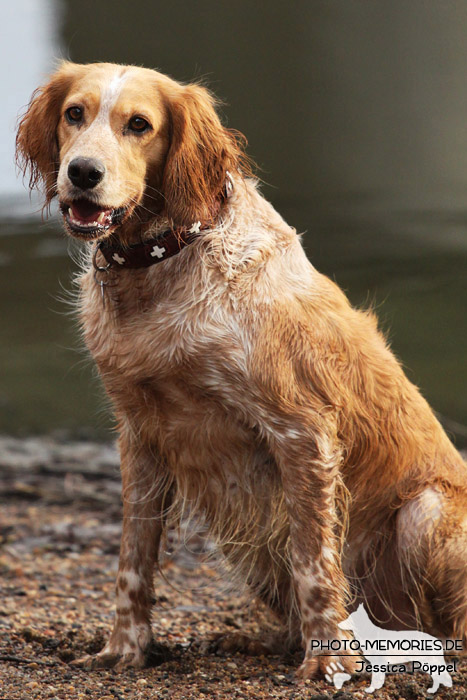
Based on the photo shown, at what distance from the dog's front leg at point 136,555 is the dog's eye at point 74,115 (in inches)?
51.5

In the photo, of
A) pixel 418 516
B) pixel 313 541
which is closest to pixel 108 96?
pixel 313 541

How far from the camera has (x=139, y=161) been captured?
306 centimetres

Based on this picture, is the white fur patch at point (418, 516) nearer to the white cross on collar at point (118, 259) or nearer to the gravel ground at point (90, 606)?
the gravel ground at point (90, 606)

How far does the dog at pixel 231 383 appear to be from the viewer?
3.12 m

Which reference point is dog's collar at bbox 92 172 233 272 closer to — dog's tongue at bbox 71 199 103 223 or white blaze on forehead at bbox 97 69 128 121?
dog's tongue at bbox 71 199 103 223

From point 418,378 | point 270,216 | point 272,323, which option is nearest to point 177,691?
point 272,323

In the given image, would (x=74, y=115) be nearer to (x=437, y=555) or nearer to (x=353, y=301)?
(x=437, y=555)

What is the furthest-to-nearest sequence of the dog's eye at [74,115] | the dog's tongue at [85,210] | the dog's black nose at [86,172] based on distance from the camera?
the dog's eye at [74,115]
the dog's tongue at [85,210]
the dog's black nose at [86,172]

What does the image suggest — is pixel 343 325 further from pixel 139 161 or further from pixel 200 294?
pixel 139 161

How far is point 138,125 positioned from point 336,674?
2.11 m

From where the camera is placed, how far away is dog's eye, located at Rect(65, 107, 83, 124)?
3.08m

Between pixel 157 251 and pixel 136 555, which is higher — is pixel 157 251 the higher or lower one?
the higher one

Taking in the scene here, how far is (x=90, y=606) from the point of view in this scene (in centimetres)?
448

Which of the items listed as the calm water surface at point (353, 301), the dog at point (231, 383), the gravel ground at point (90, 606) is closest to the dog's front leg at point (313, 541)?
the dog at point (231, 383)
